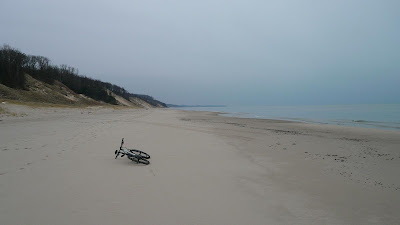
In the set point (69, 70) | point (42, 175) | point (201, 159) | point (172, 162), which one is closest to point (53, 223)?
point (42, 175)

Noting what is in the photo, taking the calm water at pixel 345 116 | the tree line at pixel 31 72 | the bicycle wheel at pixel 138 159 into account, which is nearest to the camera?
the bicycle wheel at pixel 138 159

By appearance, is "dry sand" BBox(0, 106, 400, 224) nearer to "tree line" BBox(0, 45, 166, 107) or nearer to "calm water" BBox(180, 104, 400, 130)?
"calm water" BBox(180, 104, 400, 130)

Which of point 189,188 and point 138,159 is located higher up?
point 138,159

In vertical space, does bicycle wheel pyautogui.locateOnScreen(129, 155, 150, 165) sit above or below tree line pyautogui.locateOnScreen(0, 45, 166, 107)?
below

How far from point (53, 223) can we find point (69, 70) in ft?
393

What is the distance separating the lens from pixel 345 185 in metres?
5.84

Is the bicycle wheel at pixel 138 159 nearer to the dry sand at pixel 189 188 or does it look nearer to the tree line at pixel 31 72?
the dry sand at pixel 189 188

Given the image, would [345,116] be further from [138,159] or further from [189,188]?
[189,188]

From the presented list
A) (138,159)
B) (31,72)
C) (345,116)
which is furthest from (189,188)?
(31,72)

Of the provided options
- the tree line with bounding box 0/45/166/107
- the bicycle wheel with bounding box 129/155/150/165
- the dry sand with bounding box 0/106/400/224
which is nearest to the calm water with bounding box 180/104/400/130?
the dry sand with bounding box 0/106/400/224

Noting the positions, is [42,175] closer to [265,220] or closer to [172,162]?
[172,162]

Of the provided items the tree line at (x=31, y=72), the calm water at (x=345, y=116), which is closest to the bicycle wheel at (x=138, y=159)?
the calm water at (x=345, y=116)

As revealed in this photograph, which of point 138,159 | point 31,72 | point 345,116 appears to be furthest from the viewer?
point 31,72

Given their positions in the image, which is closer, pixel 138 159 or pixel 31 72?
pixel 138 159
